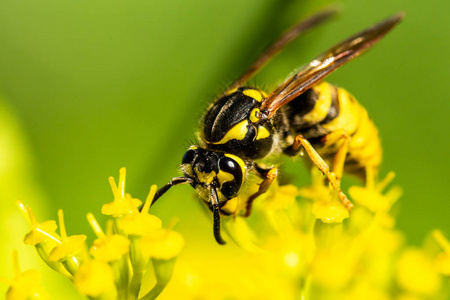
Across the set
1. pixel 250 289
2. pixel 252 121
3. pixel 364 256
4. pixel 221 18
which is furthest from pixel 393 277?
pixel 221 18

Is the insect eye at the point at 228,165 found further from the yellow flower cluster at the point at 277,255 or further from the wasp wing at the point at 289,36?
the wasp wing at the point at 289,36

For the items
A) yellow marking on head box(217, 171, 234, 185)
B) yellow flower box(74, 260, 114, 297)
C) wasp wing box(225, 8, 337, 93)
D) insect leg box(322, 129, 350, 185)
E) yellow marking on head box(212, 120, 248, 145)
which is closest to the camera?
yellow flower box(74, 260, 114, 297)

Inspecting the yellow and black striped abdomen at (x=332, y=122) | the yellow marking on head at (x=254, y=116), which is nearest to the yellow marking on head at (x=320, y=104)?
the yellow and black striped abdomen at (x=332, y=122)

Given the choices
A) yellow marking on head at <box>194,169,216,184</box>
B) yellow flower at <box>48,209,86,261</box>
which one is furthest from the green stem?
yellow marking on head at <box>194,169,216,184</box>

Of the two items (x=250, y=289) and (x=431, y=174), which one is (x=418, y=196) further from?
(x=250, y=289)

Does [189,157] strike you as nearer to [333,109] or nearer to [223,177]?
[223,177]

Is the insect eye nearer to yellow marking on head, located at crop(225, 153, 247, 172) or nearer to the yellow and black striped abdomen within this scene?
yellow marking on head, located at crop(225, 153, 247, 172)

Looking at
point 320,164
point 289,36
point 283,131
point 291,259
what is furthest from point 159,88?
point 291,259
